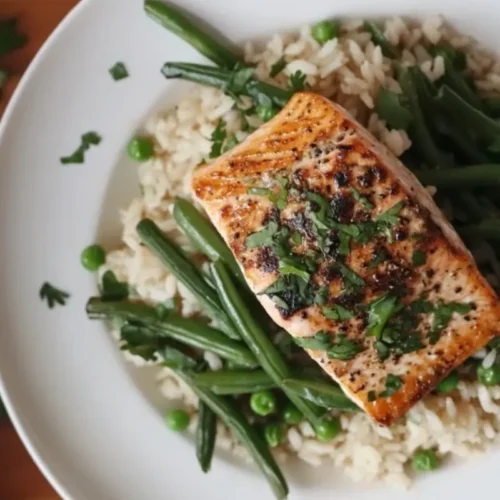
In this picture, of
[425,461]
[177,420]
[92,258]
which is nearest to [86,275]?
[92,258]

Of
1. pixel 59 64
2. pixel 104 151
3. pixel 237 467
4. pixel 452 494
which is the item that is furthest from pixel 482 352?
pixel 59 64

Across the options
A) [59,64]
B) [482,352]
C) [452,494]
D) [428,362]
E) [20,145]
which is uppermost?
[59,64]

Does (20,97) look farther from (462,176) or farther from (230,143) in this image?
(462,176)

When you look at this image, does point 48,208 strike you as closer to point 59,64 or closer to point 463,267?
point 59,64

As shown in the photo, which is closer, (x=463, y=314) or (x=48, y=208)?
(x=463, y=314)

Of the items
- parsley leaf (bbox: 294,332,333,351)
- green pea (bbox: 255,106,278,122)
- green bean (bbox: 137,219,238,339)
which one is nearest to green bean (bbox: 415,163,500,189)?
green pea (bbox: 255,106,278,122)

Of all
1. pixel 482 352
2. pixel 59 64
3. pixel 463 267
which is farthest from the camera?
pixel 59 64
